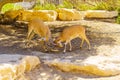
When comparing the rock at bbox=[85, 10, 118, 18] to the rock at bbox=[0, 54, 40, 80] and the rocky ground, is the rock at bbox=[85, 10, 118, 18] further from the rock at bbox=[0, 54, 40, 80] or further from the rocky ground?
the rock at bbox=[0, 54, 40, 80]

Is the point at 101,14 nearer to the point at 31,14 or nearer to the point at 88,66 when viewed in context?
the point at 31,14

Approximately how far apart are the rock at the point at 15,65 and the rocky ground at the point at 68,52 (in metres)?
0.13

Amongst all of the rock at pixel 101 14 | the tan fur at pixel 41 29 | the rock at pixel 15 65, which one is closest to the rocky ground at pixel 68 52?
the rock at pixel 15 65

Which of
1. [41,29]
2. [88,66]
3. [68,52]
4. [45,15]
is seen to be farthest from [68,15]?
[88,66]

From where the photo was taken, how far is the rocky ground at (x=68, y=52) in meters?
6.54

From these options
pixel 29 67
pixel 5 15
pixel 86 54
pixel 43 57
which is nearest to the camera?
pixel 29 67

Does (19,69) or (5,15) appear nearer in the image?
(19,69)

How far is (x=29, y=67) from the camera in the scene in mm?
6469

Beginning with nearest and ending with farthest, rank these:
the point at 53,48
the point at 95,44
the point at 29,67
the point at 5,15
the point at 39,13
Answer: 1. the point at 29,67
2. the point at 53,48
3. the point at 95,44
4. the point at 5,15
5. the point at 39,13

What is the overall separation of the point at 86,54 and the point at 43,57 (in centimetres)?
111

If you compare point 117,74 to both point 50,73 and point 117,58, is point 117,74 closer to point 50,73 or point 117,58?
point 117,58

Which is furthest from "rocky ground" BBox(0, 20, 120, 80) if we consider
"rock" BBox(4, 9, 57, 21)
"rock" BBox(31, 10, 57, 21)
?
"rock" BBox(31, 10, 57, 21)

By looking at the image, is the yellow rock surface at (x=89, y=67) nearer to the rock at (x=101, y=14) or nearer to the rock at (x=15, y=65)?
the rock at (x=15, y=65)

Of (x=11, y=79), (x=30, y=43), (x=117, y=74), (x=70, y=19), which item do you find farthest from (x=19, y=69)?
(x=70, y=19)
